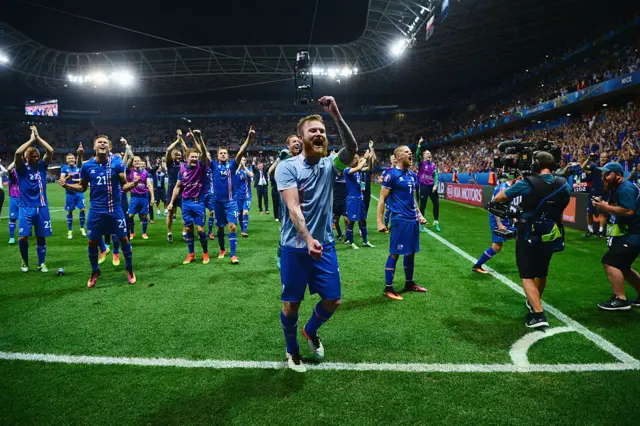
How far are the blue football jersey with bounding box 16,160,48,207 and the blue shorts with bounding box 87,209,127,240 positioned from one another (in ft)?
5.81

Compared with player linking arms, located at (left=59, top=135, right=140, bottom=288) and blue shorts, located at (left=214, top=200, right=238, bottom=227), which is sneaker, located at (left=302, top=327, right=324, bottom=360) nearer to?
player linking arms, located at (left=59, top=135, right=140, bottom=288)

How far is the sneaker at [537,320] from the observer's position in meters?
4.38

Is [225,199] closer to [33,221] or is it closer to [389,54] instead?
[33,221]

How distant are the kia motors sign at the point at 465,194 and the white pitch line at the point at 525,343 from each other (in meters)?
15.6

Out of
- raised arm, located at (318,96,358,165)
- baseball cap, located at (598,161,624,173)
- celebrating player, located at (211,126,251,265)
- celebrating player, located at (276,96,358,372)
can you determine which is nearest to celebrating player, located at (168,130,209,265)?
celebrating player, located at (211,126,251,265)

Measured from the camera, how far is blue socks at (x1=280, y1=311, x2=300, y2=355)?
3492 millimetres

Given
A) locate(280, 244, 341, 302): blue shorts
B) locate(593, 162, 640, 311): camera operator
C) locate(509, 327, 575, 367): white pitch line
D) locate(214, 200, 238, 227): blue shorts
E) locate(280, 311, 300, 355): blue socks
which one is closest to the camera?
locate(280, 244, 341, 302): blue shorts

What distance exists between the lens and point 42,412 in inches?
114

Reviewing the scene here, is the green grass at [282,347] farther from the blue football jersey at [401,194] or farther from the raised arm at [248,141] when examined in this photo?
the raised arm at [248,141]

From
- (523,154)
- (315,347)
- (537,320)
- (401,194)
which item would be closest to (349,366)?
(315,347)

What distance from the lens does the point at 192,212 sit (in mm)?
7715

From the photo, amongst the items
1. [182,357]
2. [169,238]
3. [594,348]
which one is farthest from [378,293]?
[169,238]

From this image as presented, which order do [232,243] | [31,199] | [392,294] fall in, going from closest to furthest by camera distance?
[392,294] → [31,199] → [232,243]

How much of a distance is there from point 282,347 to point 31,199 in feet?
20.2
